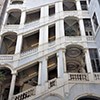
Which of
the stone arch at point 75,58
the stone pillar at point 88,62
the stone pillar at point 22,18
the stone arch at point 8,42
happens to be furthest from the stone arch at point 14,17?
the stone pillar at point 88,62

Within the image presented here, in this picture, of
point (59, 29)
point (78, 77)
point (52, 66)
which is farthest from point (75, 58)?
point (78, 77)

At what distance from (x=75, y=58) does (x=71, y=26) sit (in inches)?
138

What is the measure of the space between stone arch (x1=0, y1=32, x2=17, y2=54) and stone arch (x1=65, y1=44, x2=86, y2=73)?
18.3 feet

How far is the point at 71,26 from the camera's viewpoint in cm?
1928

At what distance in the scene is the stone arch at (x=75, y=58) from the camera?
16.7 m

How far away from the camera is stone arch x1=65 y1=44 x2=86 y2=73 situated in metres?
16.7

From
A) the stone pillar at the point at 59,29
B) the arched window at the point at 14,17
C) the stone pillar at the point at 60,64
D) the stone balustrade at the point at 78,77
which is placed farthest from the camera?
the arched window at the point at 14,17

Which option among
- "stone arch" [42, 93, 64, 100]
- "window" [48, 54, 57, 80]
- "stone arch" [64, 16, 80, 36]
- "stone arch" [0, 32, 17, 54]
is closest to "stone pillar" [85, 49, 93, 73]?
"window" [48, 54, 57, 80]

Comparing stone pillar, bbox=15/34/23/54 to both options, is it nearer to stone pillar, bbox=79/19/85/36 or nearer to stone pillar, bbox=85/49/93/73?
stone pillar, bbox=79/19/85/36

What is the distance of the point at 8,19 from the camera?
66.3 ft

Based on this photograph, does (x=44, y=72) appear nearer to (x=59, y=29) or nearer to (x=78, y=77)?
(x=78, y=77)

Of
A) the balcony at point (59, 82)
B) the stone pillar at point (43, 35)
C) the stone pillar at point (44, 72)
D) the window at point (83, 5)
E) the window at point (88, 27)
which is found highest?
the window at point (83, 5)

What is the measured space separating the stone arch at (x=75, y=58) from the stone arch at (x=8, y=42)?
18.3 ft

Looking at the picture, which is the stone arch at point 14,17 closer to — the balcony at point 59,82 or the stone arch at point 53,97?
the balcony at point 59,82
